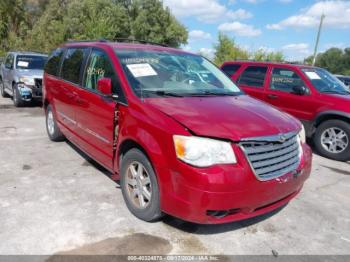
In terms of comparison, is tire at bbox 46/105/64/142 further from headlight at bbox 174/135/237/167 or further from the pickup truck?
headlight at bbox 174/135/237/167

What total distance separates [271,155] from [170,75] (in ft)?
5.35

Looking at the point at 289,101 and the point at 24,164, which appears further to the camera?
the point at 289,101

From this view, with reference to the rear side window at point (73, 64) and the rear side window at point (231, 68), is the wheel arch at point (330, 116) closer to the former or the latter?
the rear side window at point (231, 68)

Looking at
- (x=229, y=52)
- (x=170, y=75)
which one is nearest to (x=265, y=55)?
(x=229, y=52)

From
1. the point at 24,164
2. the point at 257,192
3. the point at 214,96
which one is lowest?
the point at 24,164

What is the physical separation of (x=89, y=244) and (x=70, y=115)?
256 centimetres

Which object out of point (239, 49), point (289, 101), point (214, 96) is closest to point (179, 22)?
point (239, 49)

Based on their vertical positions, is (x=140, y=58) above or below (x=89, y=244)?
above

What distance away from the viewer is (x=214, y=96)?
3846mm

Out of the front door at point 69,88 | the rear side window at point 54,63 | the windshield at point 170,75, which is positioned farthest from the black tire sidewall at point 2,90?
the windshield at point 170,75

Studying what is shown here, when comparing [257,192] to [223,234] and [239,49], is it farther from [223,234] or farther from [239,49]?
[239,49]

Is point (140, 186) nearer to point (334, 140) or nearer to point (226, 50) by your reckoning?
point (334, 140)

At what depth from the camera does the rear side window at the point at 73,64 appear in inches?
189

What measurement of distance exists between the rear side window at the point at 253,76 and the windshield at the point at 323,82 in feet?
3.02
